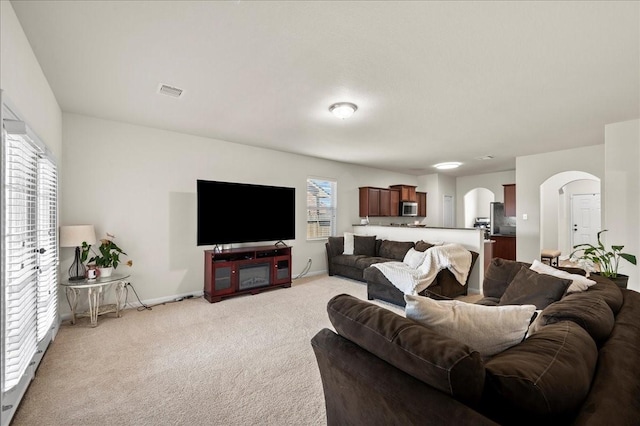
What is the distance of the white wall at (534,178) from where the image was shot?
17.8 feet

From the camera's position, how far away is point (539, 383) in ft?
2.86

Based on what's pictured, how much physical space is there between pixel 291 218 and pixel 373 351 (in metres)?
4.28

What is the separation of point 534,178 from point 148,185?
23.6 feet

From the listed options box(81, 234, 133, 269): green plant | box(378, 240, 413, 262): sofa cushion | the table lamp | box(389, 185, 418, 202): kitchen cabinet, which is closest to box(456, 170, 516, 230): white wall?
box(389, 185, 418, 202): kitchen cabinet

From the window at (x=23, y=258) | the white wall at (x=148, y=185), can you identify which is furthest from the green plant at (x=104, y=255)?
the window at (x=23, y=258)

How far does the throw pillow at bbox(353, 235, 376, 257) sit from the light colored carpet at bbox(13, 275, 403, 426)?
2281 millimetres

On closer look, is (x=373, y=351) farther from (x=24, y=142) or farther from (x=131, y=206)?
(x=131, y=206)

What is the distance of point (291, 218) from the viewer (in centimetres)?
533

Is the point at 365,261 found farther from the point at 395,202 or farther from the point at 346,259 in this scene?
the point at 395,202

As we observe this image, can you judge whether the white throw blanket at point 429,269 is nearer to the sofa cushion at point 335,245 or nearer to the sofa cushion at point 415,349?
the sofa cushion at point 335,245

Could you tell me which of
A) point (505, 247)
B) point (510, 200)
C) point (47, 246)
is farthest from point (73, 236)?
point (510, 200)

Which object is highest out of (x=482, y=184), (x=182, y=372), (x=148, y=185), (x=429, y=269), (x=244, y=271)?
(x=482, y=184)

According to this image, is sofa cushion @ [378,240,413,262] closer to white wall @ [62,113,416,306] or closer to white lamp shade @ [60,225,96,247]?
white wall @ [62,113,416,306]

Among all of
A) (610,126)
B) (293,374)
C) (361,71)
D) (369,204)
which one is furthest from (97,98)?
(610,126)
